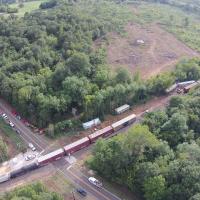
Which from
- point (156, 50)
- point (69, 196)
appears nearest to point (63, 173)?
point (69, 196)

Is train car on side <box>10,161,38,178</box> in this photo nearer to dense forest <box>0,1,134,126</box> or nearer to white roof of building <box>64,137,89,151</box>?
white roof of building <box>64,137,89,151</box>

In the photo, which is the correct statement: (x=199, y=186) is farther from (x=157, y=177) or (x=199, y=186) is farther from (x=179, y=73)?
(x=179, y=73)

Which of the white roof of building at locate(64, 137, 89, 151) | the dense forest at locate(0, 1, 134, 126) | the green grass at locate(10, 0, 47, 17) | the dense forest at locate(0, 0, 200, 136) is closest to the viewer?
the white roof of building at locate(64, 137, 89, 151)

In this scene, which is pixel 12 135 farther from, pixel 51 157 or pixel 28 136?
pixel 51 157

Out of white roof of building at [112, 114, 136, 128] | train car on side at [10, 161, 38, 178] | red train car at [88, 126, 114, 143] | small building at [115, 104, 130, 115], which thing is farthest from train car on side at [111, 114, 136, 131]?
train car on side at [10, 161, 38, 178]

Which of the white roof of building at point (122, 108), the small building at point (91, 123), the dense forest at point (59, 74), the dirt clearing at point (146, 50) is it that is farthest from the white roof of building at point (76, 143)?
the dirt clearing at point (146, 50)

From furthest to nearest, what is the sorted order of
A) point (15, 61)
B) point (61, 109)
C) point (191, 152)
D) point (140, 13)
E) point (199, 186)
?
1. point (140, 13)
2. point (15, 61)
3. point (61, 109)
4. point (191, 152)
5. point (199, 186)
